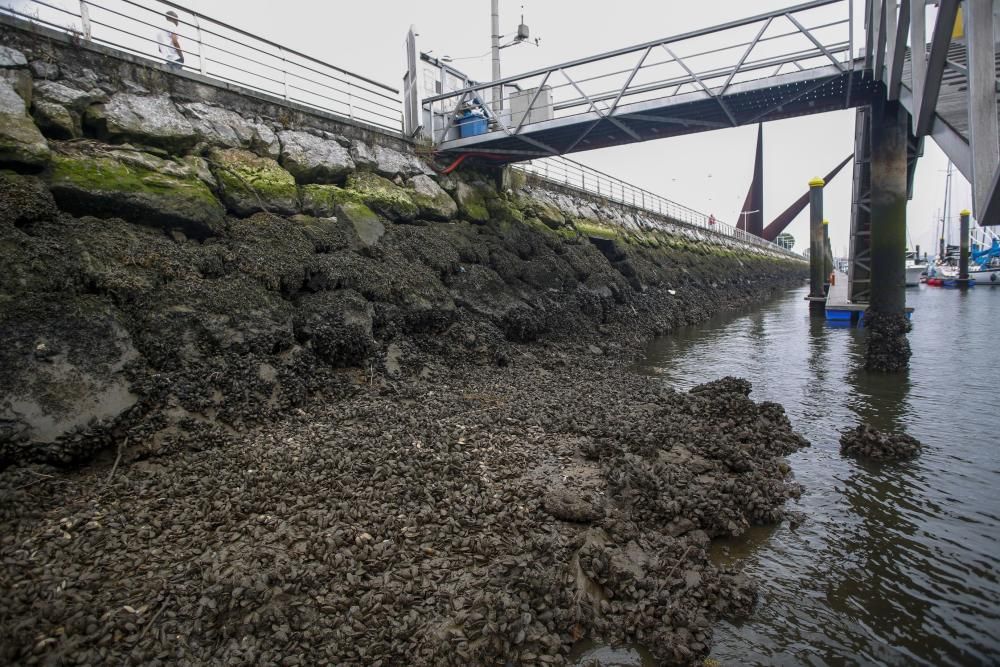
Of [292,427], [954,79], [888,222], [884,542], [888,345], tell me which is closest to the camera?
[884,542]

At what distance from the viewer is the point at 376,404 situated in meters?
7.84

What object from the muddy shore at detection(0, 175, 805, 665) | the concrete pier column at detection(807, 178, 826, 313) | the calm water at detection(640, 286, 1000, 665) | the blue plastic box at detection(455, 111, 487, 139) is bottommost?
the calm water at detection(640, 286, 1000, 665)

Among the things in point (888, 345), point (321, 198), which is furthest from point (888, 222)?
point (321, 198)

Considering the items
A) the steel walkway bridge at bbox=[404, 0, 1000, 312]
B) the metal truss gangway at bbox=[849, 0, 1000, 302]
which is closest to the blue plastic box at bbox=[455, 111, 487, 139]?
the steel walkway bridge at bbox=[404, 0, 1000, 312]

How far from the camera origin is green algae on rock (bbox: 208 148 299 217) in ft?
32.0

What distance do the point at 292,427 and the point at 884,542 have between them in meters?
6.91

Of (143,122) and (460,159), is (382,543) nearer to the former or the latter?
(143,122)

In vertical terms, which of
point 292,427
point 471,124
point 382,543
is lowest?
point 382,543

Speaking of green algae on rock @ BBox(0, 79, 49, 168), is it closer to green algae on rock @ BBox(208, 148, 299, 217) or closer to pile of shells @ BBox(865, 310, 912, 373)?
green algae on rock @ BBox(208, 148, 299, 217)

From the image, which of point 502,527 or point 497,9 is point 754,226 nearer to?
point 497,9

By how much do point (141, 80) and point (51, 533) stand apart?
849 centimetres

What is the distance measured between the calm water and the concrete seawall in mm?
427

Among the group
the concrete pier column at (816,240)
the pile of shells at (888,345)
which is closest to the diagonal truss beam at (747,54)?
the pile of shells at (888,345)

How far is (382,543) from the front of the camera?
461cm
